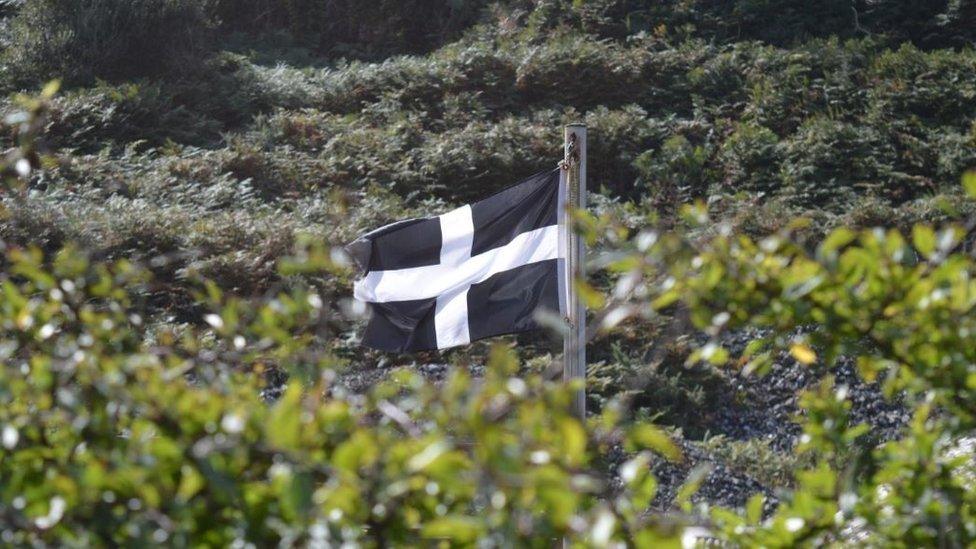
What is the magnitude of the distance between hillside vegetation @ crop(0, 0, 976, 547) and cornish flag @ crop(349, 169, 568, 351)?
15.4 inches

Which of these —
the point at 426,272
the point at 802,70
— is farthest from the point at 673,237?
the point at 802,70

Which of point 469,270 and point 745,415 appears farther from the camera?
point 745,415

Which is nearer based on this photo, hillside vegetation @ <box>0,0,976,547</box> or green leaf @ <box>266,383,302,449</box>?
green leaf @ <box>266,383,302,449</box>

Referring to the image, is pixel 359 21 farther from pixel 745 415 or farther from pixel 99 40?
pixel 745 415

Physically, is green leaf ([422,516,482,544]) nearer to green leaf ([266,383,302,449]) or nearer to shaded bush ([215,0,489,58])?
green leaf ([266,383,302,449])

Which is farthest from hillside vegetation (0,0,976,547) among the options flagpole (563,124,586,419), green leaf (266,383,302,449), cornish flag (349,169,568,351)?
cornish flag (349,169,568,351)

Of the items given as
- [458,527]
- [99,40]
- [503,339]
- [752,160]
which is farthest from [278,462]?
[99,40]

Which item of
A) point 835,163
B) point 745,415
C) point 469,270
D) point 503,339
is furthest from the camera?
point 835,163

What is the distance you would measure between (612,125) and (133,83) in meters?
4.74

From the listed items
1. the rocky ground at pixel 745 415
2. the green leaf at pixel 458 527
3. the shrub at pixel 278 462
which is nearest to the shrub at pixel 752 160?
the rocky ground at pixel 745 415

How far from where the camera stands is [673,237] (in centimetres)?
231

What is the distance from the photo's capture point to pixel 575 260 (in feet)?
18.1

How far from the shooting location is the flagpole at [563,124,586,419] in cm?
505

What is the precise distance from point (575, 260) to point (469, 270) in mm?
663
